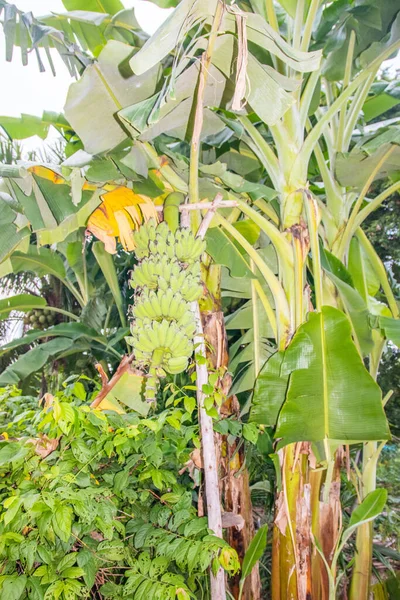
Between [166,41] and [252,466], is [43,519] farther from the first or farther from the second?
[252,466]

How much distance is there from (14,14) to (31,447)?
131cm

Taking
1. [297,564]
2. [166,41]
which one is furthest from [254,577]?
[166,41]

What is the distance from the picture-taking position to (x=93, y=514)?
0.95 m

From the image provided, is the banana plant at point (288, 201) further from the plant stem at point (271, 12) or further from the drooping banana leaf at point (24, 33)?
the drooping banana leaf at point (24, 33)

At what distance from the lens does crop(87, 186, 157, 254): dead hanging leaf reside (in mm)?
1235

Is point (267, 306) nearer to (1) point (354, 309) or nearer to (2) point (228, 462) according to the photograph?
(1) point (354, 309)

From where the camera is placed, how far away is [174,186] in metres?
1.29

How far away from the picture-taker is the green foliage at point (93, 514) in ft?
2.97

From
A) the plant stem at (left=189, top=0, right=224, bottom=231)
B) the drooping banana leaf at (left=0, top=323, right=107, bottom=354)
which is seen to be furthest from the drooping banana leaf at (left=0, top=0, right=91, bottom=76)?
the drooping banana leaf at (left=0, top=323, right=107, bottom=354)

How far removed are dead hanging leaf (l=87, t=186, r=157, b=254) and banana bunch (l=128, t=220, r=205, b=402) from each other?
17 cm

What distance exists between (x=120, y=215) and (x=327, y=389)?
0.80 m

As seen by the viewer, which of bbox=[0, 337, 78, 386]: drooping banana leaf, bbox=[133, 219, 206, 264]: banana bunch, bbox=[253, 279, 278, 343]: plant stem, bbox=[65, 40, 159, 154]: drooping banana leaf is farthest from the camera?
bbox=[0, 337, 78, 386]: drooping banana leaf

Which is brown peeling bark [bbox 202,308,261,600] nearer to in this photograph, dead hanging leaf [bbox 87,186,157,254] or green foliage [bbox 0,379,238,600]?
green foliage [bbox 0,379,238,600]

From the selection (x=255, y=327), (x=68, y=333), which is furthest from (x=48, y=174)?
(x=68, y=333)
